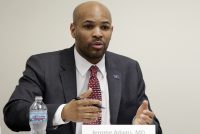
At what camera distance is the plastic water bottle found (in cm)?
162

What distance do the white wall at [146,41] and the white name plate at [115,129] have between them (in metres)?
1.42

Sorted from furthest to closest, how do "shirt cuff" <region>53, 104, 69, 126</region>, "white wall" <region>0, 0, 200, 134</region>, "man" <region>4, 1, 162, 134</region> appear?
"white wall" <region>0, 0, 200, 134</region>, "man" <region>4, 1, 162, 134</region>, "shirt cuff" <region>53, 104, 69, 126</region>

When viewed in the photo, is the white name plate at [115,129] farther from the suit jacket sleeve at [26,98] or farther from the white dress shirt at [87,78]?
the white dress shirt at [87,78]

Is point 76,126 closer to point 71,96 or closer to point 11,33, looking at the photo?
point 71,96

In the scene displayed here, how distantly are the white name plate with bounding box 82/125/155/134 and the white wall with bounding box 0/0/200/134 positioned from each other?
4.66 feet

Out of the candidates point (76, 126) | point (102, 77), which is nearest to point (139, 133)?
→ point (76, 126)

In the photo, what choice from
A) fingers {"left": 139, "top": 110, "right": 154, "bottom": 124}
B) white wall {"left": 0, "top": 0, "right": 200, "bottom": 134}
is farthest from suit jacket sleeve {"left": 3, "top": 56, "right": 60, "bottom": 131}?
white wall {"left": 0, "top": 0, "right": 200, "bottom": 134}

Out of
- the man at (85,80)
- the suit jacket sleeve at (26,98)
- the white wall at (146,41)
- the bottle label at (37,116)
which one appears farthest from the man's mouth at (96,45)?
the white wall at (146,41)

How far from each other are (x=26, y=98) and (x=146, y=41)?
54.5 inches

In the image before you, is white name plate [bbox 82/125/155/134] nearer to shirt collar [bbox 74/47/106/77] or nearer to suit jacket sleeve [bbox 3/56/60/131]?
suit jacket sleeve [bbox 3/56/60/131]

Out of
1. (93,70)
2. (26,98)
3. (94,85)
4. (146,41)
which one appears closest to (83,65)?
(93,70)

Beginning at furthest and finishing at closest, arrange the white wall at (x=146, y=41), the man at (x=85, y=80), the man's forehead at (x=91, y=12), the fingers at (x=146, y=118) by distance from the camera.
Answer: the white wall at (x=146, y=41) < the man's forehead at (x=91, y=12) < the man at (x=85, y=80) < the fingers at (x=146, y=118)

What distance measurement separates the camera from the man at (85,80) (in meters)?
2.05

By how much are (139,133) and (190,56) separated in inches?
63.2
